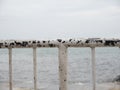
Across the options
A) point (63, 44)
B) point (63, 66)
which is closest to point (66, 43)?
point (63, 44)

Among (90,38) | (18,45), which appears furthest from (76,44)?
(18,45)

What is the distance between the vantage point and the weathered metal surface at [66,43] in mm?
2557

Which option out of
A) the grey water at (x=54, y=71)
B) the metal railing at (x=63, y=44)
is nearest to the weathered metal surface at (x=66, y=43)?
the metal railing at (x=63, y=44)

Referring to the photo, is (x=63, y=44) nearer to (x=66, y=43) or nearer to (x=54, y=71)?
(x=66, y=43)

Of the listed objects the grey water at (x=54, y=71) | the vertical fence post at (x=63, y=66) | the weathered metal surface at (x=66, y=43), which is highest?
the weathered metal surface at (x=66, y=43)

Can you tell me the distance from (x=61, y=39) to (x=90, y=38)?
246 millimetres

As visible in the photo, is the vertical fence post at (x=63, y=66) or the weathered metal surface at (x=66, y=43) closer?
the weathered metal surface at (x=66, y=43)

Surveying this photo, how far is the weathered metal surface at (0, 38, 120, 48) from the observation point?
2557mm

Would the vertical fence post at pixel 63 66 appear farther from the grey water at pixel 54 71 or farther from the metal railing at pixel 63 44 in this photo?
the grey water at pixel 54 71

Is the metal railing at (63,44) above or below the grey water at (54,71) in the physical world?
above

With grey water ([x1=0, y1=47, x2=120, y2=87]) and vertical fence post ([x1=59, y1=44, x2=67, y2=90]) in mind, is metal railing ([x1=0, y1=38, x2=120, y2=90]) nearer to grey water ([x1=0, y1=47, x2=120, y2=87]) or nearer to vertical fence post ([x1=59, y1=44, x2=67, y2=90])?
vertical fence post ([x1=59, y1=44, x2=67, y2=90])

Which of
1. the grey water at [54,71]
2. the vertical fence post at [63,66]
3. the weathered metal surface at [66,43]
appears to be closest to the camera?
the weathered metal surface at [66,43]

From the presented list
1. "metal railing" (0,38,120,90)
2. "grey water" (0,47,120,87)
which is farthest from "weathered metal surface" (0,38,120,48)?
"grey water" (0,47,120,87)

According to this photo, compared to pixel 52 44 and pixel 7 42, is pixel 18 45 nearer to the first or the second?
pixel 7 42
